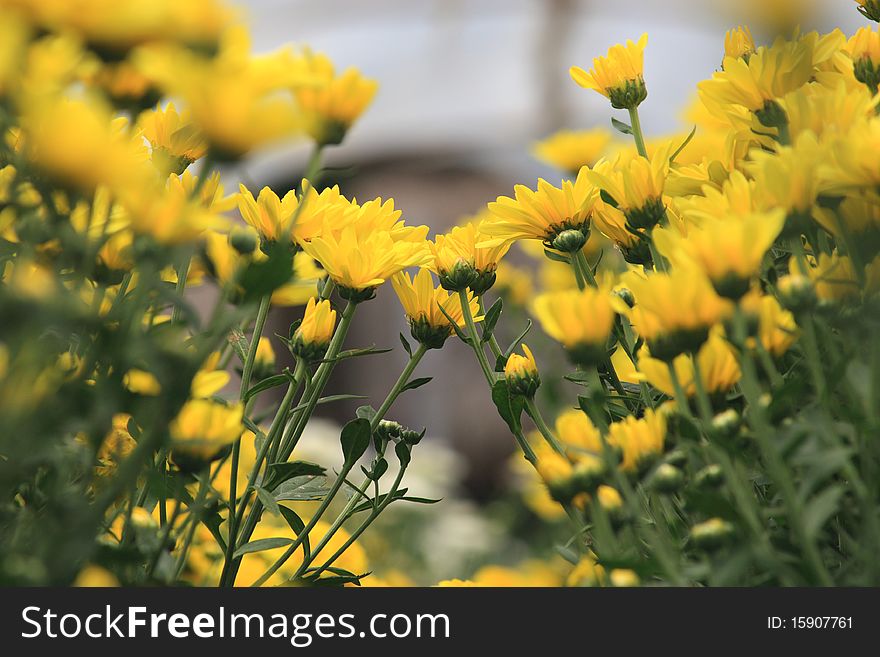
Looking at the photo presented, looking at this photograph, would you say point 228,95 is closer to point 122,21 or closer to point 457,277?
point 122,21

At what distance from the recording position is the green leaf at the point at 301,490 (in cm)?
59

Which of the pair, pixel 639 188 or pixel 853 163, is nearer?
pixel 853 163

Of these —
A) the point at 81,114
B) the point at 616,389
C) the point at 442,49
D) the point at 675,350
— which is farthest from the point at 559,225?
the point at 442,49

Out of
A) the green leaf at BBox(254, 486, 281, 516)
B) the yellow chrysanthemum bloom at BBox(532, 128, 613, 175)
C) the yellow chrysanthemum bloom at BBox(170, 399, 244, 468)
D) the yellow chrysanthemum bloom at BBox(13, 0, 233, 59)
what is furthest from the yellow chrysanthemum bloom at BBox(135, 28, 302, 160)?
the yellow chrysanthemum bloom at BBox(532, 128, 613, 175)

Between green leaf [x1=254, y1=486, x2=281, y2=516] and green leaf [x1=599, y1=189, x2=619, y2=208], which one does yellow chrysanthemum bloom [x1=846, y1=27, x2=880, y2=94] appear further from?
green leaf [x1=254, y1=486, x2=281, y2=516]

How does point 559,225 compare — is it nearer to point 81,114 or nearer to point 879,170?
point 879,170

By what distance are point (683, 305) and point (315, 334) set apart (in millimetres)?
281

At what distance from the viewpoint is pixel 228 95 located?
0.35 m

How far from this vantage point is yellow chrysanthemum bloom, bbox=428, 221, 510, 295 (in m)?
0.61

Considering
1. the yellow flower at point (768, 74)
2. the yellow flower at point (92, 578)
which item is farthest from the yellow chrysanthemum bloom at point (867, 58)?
the yellow flower at point (92, 578)

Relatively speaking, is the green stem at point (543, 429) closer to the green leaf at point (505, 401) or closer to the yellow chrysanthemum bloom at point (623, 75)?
the green leaf at point (505, 401)

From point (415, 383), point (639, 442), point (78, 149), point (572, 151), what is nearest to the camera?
point (78, 149)

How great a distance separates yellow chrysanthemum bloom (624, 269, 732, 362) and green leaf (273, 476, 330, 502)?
283 mm

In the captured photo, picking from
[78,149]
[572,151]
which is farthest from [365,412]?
[572,151]
